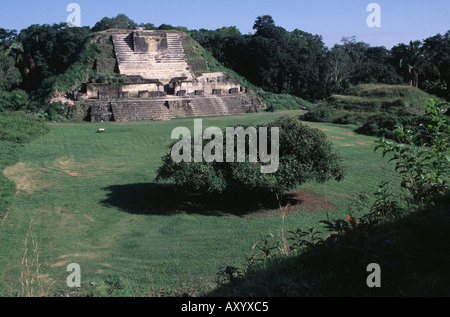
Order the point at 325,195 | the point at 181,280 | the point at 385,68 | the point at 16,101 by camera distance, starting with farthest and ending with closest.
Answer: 1. the point at 385,68
2. the point at 16,101
3. the point at 325,195
4. the point at 181,280

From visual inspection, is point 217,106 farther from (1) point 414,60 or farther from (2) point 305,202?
(2) point 305,202

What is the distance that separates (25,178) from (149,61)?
1116 inches

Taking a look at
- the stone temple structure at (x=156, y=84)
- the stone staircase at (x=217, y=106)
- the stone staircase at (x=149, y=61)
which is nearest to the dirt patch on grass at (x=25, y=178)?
the stone temple structure at (x=156, y=84)

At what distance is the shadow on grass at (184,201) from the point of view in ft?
44.5

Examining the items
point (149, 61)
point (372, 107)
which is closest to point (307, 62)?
point (372, 107)

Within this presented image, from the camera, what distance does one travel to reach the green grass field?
895cm

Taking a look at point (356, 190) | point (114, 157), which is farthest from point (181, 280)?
point (114, 157)

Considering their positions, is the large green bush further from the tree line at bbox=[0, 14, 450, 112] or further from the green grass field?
the tree line at bbox=[0, 14, 450, 112]

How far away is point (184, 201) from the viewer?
14477 millimetres

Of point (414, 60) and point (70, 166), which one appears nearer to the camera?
point (70, 166)

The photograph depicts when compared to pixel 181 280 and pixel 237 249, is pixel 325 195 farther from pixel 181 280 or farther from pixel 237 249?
pixel 181 280

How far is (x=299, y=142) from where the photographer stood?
1360 cm

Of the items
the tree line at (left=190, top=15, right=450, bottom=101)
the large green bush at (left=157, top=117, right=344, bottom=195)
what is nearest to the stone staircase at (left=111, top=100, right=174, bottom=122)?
the tree line at (left=190, top=15, right=450, bottom=101)
